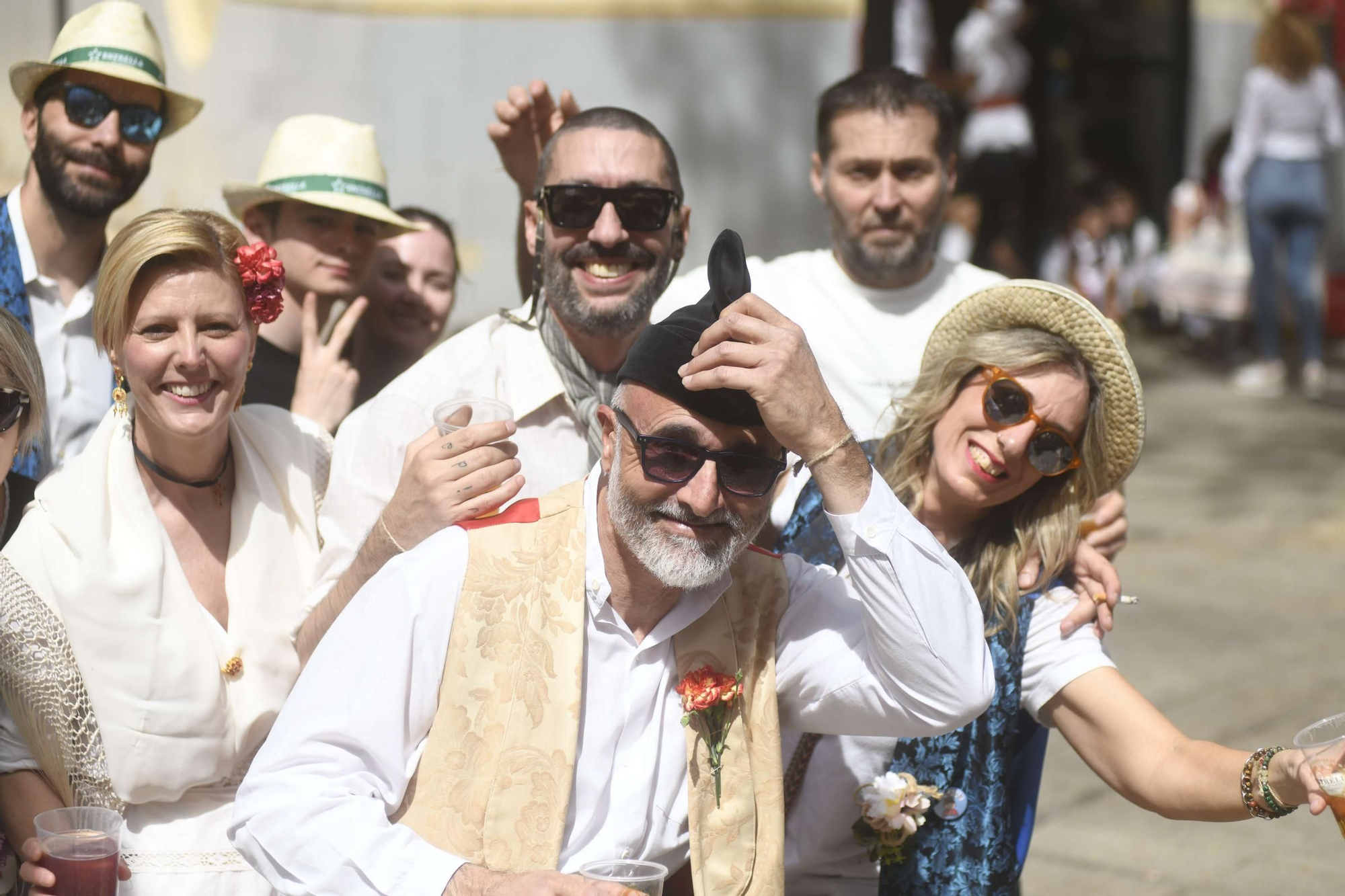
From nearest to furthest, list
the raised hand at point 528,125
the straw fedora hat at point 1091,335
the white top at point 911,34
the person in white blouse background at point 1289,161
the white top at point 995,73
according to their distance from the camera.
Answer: the straw fedora hat at point 1091,335 < the raised hand at point 528,125 < the person in white blouse background at point 1289,161 < the white top at point 911,34 < the white top at point 995,73

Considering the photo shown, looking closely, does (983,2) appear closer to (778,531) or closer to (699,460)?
(778,531)

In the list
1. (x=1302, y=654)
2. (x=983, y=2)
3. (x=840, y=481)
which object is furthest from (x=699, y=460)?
(x=983, y=2)

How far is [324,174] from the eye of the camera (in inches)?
175

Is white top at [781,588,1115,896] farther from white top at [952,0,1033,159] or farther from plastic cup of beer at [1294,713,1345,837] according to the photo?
white top at [952,0,1033,159]

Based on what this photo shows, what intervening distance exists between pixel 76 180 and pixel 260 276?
121 cm

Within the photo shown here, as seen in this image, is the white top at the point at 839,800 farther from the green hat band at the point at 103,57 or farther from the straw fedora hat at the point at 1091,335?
the green hat band at the point at 103,57

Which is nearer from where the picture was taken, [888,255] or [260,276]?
[260,276]

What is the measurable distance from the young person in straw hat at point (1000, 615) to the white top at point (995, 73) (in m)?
9.05

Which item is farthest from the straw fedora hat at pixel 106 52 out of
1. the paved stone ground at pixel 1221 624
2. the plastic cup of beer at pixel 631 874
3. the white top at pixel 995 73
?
the white top at pixel 995 73

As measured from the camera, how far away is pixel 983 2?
1227 centimetres

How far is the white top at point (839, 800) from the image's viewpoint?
3.17 m

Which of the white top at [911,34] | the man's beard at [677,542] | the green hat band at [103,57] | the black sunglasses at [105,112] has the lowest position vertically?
the man's beard at [677,542]

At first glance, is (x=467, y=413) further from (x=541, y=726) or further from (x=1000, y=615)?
(x=1000, y=615)

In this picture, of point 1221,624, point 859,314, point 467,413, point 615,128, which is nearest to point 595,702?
point 467,413
